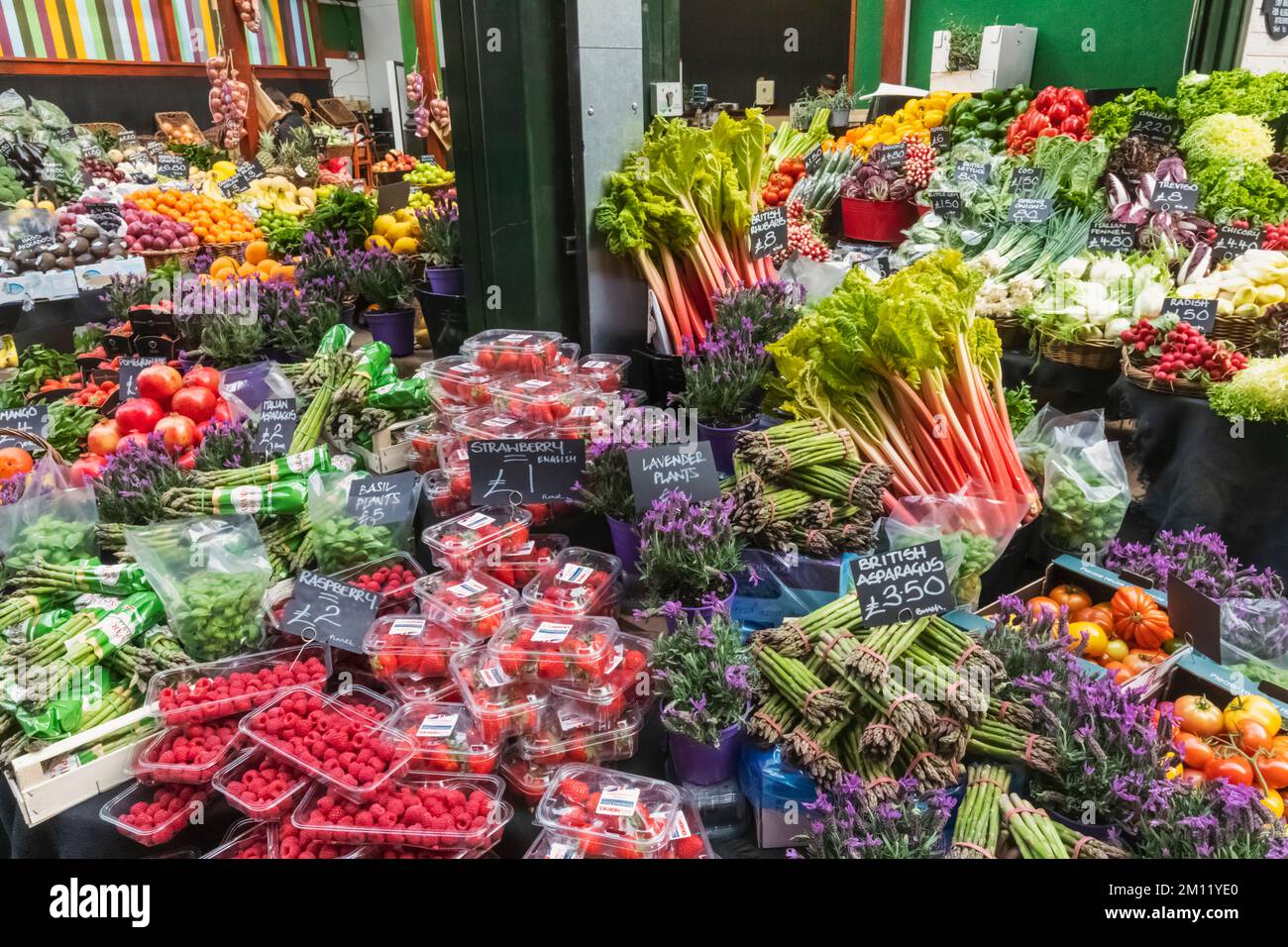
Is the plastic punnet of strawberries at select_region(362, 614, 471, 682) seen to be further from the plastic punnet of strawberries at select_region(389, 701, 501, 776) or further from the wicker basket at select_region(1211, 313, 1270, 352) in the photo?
the wicker basket at select_region(1211, 313, 1270, 352)

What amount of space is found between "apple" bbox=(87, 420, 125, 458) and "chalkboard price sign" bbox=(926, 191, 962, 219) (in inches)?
147

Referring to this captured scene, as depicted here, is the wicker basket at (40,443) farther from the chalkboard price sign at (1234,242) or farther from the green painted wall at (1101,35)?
the green painted wall at (1101,35)

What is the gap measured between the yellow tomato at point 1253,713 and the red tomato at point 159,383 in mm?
2933

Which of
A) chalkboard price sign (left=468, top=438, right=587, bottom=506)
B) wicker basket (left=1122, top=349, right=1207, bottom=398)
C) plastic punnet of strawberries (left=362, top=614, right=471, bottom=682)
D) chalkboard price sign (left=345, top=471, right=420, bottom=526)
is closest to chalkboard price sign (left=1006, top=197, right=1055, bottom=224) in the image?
wicker basket (left=1122, top=349, right=1207, bottom=398)

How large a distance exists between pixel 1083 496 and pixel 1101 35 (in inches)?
206

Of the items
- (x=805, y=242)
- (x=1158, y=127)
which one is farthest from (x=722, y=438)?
(x=1158, y=127)

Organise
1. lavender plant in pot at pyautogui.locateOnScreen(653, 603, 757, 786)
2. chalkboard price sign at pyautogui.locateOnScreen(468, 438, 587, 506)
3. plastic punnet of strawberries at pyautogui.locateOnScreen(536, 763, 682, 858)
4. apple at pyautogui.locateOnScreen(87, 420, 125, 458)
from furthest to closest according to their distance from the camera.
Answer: apple at pyautogui.locateOnScreen(87, 420, 125, 458) < chalkboard price sign at pyautogui.locateOnScreen(468, 438, 587, 506) < lavender plant in pot at pyautogui.locateOnScreen(653, 603, 757, 786) < plastic punnet of strawberries at pyautogui.locateOnScreen(536, 763, 682, 858)

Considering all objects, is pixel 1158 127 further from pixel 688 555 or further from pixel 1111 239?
pixel 688 555

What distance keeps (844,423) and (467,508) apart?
1.05m

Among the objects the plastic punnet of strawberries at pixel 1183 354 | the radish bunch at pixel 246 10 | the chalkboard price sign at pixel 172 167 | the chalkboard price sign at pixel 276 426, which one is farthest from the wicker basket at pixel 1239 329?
the radish bunch at pixel 246 10

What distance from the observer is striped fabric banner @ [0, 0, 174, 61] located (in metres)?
10.5

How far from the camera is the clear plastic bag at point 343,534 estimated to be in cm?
207

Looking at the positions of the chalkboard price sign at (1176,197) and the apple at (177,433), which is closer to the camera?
the apple at (177,433)
